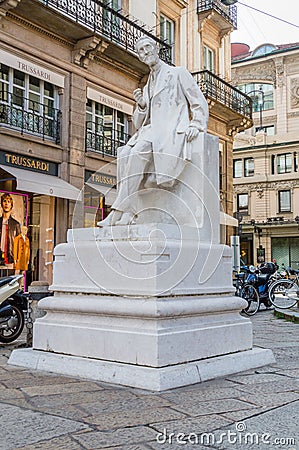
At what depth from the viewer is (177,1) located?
20.6 meters

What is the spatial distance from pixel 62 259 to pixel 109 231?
530mm

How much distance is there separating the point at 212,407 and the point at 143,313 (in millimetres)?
944

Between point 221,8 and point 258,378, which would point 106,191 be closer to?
point 221,8

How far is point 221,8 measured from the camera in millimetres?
23141

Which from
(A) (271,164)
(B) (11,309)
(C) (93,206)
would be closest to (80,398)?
(B) (11,309)

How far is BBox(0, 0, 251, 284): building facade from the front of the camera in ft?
44.3

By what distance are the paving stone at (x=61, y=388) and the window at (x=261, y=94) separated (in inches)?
1592

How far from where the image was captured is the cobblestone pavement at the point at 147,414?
264 centimetres

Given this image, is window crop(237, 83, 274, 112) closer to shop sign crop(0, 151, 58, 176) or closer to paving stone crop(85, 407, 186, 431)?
shop sign crop(0, 151, 58, 176)

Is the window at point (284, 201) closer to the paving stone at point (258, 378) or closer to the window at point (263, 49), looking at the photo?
the window at point (263, 49)

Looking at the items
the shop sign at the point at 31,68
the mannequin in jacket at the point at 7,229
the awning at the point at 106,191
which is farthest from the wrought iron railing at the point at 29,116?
the mannequin in jacket at the point at 7,229

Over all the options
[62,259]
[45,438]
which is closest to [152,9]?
[62,259]

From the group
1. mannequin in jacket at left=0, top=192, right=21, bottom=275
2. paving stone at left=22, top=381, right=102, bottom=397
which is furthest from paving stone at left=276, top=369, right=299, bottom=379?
mannequin in jacket at left=0, top=192, right=21, bottom=275

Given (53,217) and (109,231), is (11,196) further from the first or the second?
(109,231)
